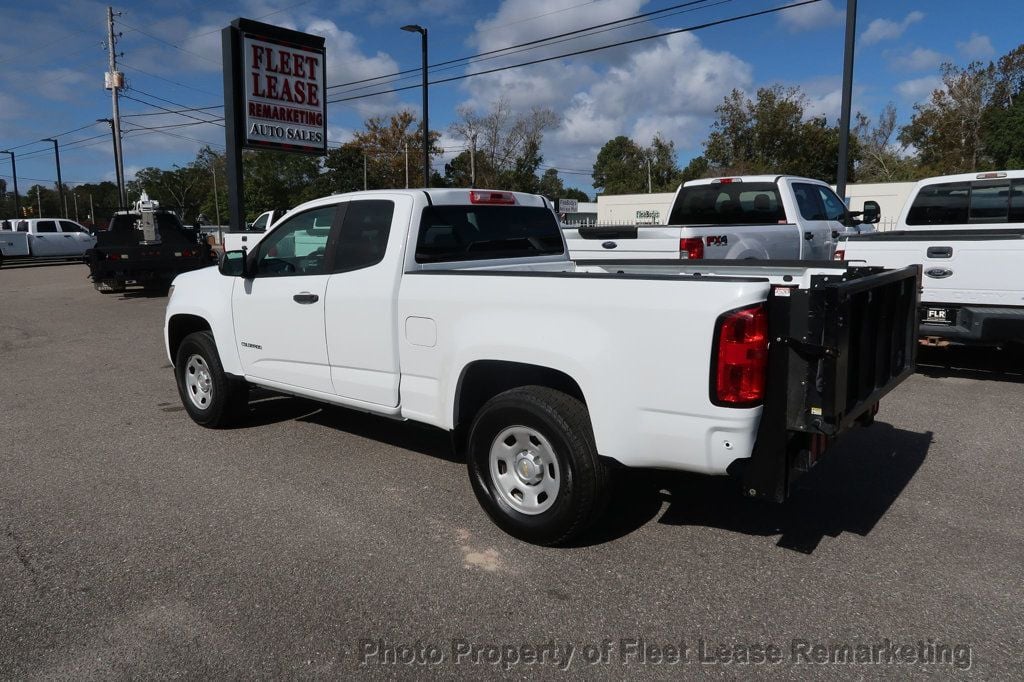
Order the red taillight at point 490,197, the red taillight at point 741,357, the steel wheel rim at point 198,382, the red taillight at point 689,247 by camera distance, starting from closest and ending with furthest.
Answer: the red taillight at point 741,357
the red taillight at point 490,197
the steel wheel rim at point 198,382
the red taillight at point 689,247

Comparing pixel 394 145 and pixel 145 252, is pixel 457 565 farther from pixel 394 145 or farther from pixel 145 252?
pixel 394 145

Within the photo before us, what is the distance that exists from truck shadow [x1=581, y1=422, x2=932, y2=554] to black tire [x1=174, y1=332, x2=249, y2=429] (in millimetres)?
3272

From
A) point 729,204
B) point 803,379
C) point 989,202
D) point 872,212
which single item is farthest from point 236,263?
point 989,202

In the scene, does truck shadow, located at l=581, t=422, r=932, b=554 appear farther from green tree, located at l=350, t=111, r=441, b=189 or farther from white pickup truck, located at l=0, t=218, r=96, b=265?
green tree, located at l=350, t=111, r=441, b=189

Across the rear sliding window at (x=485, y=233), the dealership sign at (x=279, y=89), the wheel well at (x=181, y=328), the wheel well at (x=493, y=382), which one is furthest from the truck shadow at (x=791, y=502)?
the dealership sign at (x=279, y=89)

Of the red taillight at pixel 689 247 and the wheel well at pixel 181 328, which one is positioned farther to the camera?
the red taillight at pixel 689 247

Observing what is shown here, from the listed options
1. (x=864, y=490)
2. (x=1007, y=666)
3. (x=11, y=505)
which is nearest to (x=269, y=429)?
(x=11, y=505)

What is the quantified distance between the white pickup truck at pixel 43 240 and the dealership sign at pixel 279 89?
59.5 ft

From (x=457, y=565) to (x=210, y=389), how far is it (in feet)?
11.1

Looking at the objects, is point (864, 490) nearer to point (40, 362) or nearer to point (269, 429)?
point (269, 429)

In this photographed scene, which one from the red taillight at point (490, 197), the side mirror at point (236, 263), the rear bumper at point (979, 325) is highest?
the red taillight at point (490, 197)

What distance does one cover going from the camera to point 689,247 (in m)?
8.03

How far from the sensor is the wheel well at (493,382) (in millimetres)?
3975

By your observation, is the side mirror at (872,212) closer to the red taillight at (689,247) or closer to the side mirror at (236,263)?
the red taillight at (689,247)
